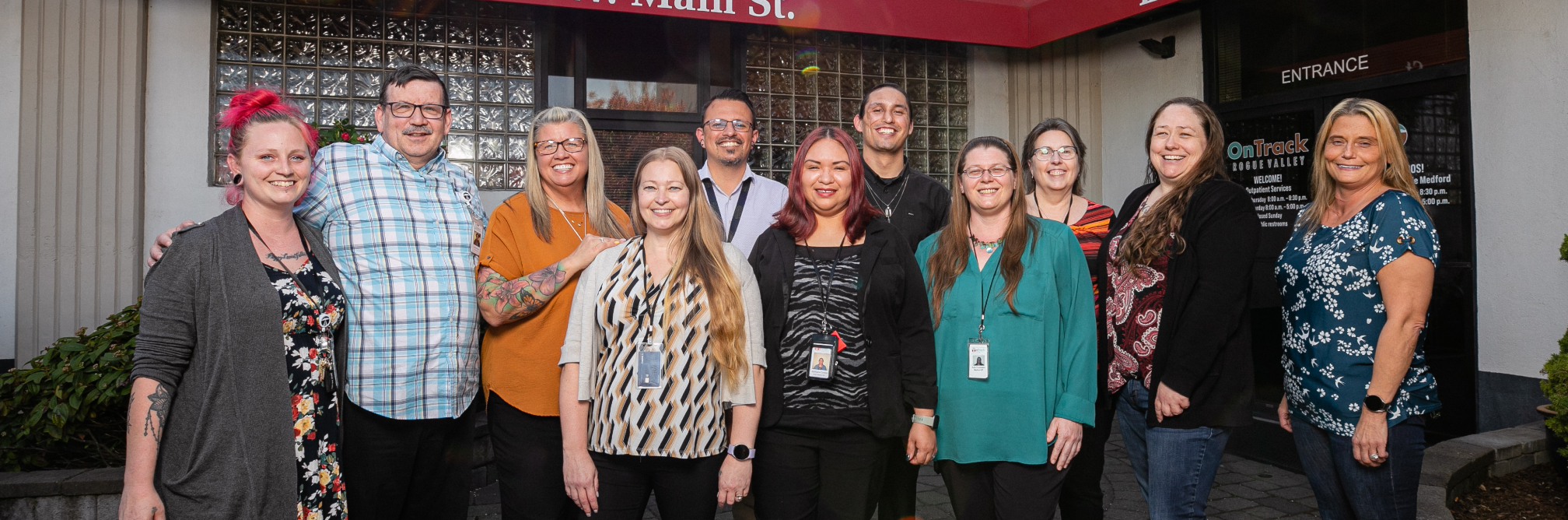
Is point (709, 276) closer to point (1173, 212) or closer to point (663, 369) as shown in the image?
point (663, 369)

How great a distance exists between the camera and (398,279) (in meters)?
2.63

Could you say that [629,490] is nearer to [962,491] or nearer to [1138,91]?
[962,491]

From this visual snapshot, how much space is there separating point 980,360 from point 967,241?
42 centimetres

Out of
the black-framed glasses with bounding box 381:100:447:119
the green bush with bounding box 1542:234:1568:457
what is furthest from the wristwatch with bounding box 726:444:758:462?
the green bush with bounding box 1542:234:1568:457

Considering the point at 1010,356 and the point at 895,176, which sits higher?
the point at 895,176

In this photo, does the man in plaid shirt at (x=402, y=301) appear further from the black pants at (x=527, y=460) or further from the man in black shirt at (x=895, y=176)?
the man in black shirt at (x=895, y=176)

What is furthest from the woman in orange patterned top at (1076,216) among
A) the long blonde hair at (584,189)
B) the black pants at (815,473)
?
the long blonde hair at (584,189)

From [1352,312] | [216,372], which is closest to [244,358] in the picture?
[216,372]

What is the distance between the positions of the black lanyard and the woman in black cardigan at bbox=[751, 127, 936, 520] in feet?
3.00

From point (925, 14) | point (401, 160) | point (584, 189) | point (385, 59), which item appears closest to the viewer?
point (401, 160)

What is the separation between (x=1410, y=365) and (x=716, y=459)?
2201 millimetres

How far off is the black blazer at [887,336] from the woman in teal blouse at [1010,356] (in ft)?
0.35

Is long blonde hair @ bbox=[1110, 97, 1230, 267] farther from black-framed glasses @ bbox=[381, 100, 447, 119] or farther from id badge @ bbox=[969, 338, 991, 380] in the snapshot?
black-framed glasses @ bbox=[381, 100, 447, 119]

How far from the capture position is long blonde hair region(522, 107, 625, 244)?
292cm
